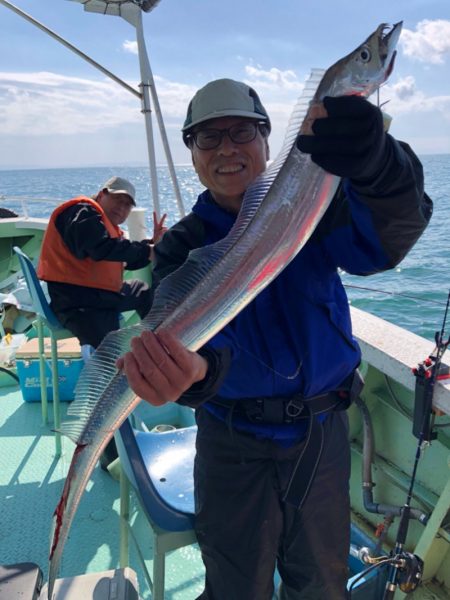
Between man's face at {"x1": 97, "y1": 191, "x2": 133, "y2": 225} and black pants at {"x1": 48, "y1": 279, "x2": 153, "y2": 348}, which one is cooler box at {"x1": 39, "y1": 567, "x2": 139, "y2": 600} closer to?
black pants at {"x1": 48, "y1": 279, "x2": 153, "y2": 348}

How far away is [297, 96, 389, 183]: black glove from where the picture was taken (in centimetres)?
126

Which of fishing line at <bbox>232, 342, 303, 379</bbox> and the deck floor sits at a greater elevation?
fishing line at <bbox>232, 342, 303, 379</bbox>

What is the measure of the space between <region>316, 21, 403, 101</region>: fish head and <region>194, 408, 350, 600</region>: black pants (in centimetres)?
136

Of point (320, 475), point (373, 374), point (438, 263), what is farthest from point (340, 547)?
point (438, 263)

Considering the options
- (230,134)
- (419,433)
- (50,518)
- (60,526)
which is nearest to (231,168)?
(230,134)

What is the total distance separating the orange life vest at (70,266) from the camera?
4461 mm

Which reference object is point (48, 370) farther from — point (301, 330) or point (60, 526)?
point (301, 330)

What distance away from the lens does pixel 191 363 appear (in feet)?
5.35

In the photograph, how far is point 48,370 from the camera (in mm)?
5340

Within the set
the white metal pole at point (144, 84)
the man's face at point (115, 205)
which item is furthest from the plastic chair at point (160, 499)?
the white metal pole at point (144, 84)

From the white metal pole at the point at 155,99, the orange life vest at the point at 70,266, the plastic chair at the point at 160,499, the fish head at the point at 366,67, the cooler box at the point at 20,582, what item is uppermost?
the white metal pole at the point at 155,99

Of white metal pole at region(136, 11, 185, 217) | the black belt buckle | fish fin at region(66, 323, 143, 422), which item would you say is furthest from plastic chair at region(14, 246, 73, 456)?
the black belt buckle

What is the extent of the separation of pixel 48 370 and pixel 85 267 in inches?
60.7

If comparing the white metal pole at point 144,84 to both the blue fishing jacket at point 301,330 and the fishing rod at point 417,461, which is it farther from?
the fishing rod at point 417,461
